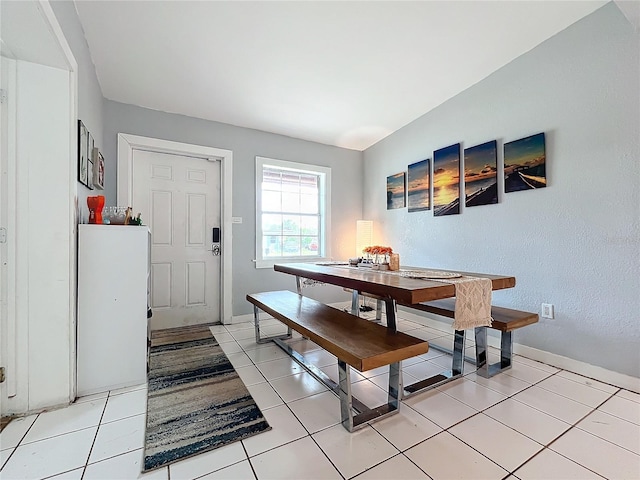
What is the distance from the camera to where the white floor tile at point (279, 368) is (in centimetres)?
223

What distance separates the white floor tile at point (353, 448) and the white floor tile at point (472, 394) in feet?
2.36

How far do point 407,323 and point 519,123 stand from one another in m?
2.44

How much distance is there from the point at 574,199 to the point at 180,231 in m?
3.86

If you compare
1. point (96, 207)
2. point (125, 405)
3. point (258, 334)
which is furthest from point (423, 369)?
point (96, 207)

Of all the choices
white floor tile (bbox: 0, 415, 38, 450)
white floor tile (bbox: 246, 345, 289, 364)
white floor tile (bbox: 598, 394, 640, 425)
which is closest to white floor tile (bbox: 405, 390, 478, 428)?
white floor tile (bbox: 598, 394, 640, 425)

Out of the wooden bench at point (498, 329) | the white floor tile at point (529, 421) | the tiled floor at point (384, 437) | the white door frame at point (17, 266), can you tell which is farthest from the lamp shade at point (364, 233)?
the white door frame at point (17, 266)

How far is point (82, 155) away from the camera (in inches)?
80.0

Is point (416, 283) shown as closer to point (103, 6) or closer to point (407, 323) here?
point (407, 323)

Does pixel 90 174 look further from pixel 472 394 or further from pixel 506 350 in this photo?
pixel 506 350

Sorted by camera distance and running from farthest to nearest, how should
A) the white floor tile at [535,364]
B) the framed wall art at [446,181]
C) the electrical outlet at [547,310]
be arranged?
the framed wall art at [446,181]
the electrical outlet at [547,310]
the white floor tile at [535,364]

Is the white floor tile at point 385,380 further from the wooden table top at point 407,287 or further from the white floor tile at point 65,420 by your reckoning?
the white floor tile at point 65,420

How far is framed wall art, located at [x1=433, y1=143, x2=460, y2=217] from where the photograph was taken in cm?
320

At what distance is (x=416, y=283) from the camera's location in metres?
1.75

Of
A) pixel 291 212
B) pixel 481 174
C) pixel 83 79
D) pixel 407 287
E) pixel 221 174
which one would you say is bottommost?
pixel 407 287
